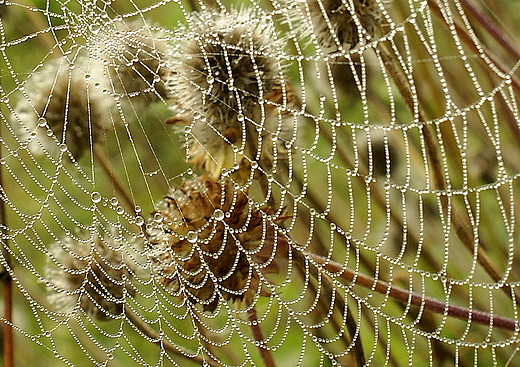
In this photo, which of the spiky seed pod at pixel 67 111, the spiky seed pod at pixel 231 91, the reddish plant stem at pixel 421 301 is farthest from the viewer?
the spiky seed pod at pixel 67 111

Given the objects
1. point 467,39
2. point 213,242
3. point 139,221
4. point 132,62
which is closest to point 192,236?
point 213,242

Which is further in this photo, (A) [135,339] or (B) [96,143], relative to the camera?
(A) [135,339]

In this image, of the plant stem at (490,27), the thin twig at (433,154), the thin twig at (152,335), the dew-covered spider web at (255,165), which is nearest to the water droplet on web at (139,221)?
the dew-covered spider web at (255,165)

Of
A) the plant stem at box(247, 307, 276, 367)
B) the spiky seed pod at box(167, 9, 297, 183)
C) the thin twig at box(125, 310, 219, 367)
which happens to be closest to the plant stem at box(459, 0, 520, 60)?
the spiky seed pod at box(167, 9, 297, 183)

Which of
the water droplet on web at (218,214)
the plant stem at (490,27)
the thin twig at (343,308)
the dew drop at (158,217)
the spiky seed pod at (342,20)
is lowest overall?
the thin twig at (343,308)

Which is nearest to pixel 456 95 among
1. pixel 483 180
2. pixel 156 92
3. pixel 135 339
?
pixel 483 180

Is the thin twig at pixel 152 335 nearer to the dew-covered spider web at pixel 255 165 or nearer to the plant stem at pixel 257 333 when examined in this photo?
the dew-covered spider web at pixel 255 165

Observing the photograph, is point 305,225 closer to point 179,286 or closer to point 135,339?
point 179,286
